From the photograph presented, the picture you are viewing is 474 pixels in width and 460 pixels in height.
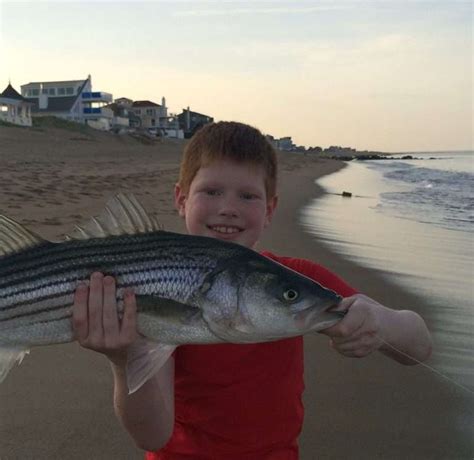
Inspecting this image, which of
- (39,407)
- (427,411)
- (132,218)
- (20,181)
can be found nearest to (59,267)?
(132,218)

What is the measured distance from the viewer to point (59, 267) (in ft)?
8.98

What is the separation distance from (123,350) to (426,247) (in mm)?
8572

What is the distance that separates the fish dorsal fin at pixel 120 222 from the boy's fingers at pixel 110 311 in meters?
0.32

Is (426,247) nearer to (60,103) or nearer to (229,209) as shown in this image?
(229,209)

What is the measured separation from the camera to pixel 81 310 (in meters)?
2.64

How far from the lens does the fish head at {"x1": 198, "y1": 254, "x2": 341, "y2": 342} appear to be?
261 cm

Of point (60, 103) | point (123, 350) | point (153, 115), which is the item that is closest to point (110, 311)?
point (123, 350)

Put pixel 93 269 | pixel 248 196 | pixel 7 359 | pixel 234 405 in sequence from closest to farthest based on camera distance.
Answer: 1. pixel 93 269
2. pixel 7 359
3. pixel 234 405
4. pixel 248 196

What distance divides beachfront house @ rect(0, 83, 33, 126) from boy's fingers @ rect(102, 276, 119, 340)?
51.7 m

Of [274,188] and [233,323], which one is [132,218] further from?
[274,188]

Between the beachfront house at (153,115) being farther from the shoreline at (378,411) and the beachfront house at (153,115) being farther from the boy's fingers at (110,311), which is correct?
the boy's fingers at (110,311)

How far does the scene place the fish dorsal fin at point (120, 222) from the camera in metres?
2.87

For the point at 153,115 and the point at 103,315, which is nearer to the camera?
the point at 103,315

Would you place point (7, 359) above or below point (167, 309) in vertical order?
below
